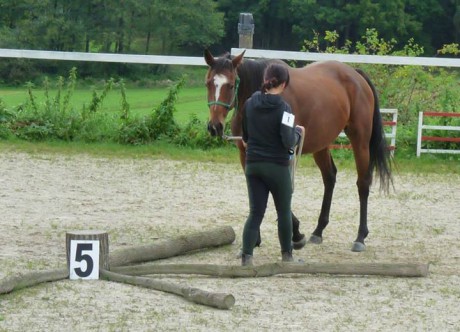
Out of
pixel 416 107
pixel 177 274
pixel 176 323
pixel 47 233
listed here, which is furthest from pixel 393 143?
pixel 176 323

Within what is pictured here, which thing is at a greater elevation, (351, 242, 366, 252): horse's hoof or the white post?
the white post

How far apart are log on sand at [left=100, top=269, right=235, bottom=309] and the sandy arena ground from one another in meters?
0.04

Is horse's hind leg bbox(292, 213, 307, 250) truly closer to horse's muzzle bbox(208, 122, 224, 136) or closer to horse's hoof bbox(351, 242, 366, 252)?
horse's hoof bbox(351, 242, 366, 252)

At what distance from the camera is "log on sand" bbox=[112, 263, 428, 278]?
724 centimetres

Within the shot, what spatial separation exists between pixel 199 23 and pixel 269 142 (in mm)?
44057

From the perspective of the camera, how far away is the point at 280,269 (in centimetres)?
735

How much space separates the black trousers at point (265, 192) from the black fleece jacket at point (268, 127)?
7cm

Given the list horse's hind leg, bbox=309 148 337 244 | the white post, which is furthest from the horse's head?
the white post

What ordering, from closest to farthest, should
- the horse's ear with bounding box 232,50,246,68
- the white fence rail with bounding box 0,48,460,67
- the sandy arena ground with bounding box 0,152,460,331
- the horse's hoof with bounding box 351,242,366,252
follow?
the sandy arena ground with bounding box 0,152,460,331 → the horse's ear with bounding box 232,50,246,68 → the horse's hoof with bounding box 351,242,366,252 → the white fence rail with bounding box 0,48,460,67

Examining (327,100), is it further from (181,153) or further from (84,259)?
(181,153)

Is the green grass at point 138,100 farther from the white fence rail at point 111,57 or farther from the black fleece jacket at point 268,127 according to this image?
the black fleece jacket at point 268,127

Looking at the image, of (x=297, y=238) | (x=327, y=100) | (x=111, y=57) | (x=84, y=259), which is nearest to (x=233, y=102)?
(x=327, y=100)

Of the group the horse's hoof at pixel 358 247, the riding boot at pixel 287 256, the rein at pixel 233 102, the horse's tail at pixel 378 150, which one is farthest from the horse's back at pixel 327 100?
the riding boot at pixel 287 256

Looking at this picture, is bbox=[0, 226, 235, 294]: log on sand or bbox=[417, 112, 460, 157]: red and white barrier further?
bbox=[417, 112, 460, 157]: red and white barrier
